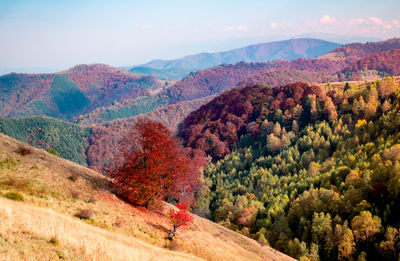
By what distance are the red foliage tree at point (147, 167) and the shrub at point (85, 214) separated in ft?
23.9

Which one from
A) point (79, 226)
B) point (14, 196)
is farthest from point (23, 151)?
point (79, 226)

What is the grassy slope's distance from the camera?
46.0 ft

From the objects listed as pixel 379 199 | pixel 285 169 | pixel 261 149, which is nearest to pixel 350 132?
pixel 285 169

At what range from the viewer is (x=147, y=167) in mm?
31516

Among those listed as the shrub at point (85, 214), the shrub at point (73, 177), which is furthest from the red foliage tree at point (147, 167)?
the shrub at point (85, 214)

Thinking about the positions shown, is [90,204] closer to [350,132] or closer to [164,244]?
[164,244]

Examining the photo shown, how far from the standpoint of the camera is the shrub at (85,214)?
22.6 m

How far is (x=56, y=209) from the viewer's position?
2169 cm

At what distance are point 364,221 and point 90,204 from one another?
4813cm

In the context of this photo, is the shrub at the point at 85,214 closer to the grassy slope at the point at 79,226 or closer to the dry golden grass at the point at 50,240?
the grassy slope at the point at 79,226

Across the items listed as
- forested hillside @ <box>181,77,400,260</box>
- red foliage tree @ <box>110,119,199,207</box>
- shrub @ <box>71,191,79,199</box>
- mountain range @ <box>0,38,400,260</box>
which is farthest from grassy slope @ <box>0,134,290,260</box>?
forested hillside @ <box>181,77,400,260</box>

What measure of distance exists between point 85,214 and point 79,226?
12.4ft

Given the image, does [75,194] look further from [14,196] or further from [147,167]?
[147,167]

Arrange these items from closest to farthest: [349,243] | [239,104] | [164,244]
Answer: [164,244], [349,243], [239,104]
